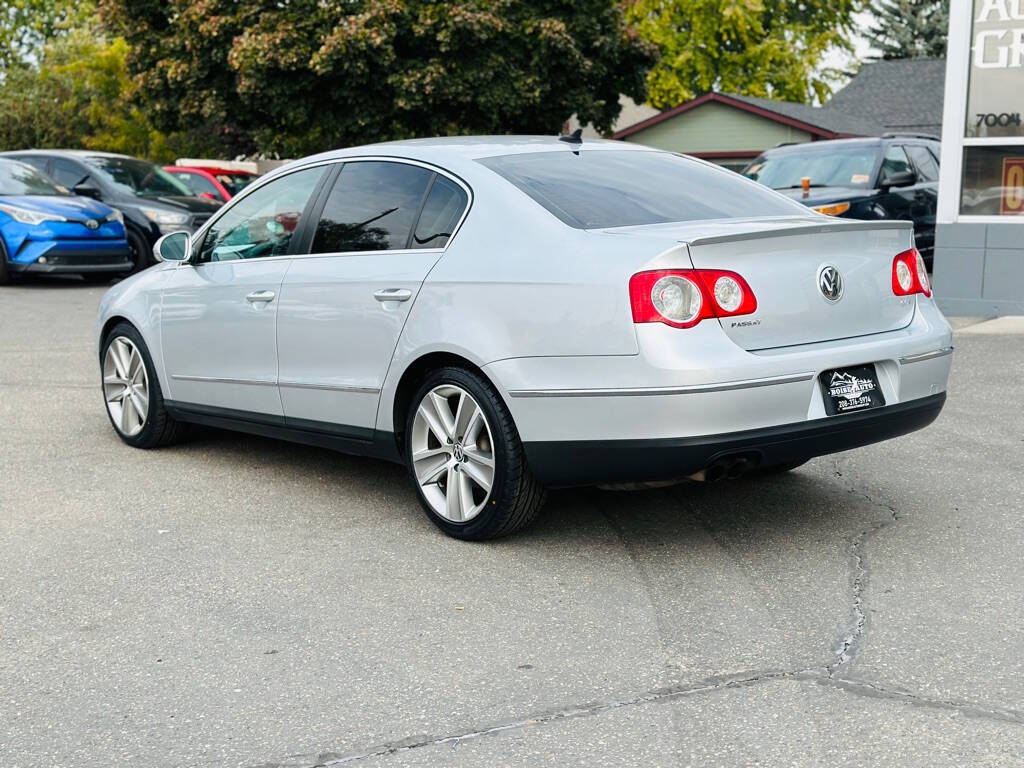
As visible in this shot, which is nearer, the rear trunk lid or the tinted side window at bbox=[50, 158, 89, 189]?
the rear trunk lid

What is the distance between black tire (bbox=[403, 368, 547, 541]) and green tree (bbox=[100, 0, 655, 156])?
18.3 metres

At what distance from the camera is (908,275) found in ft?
17.5

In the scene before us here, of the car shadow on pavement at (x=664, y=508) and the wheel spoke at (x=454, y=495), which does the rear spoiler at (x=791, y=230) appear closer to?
the car shadow on pavement at (x=664, y=508)

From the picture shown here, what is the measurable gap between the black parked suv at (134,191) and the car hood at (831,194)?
760cm

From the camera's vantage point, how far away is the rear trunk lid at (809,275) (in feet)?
15.4

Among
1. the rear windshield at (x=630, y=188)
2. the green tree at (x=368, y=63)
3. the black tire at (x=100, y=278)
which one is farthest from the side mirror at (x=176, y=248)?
the green tree at (x=368, y=63)

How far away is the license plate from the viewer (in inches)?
190

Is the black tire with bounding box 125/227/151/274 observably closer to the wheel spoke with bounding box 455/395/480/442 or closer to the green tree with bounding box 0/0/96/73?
the wheel spoke with bounding box 455/395/480/442

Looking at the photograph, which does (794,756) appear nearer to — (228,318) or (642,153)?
(642,153)

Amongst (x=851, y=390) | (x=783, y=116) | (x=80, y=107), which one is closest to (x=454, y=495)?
(x=851, y=390)

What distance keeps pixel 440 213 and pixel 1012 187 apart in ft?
27.2

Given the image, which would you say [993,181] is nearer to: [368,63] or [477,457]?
[477,457]

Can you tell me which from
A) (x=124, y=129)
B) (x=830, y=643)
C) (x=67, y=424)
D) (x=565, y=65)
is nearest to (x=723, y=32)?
(x=124, y=129)

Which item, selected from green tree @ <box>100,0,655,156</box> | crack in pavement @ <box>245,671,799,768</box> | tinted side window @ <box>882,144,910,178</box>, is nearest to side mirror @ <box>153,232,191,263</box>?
crack in pavement @ <box>245,671,799,768</box>
